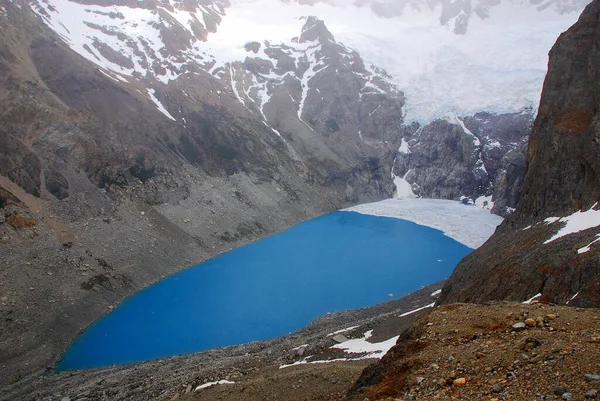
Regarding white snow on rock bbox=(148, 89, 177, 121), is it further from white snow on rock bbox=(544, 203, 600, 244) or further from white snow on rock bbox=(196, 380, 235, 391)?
white snow on rock bbox=(544, 203, 600, 244)

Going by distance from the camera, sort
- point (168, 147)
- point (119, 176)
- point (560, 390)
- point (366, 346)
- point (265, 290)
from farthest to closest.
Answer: point (168, 147)
point (119, 176)
point (265, 290)
point (366, 346)
point (560, 390)

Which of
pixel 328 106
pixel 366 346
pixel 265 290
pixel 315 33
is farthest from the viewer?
pixel 315 33

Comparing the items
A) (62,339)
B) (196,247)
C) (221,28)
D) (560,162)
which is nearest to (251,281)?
(196,247)

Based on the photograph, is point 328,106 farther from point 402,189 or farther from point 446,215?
point 446,215

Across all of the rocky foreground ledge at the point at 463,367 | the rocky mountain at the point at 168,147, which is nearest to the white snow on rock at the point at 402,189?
the rocky mountain at the point at 168,147

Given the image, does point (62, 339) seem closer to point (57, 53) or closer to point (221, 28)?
point (57, 53)

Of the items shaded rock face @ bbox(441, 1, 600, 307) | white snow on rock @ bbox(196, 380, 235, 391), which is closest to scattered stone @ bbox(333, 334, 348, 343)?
shaded rock face @ bbox(441, 1, 600, 307)

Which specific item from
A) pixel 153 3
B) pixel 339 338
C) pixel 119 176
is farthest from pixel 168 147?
pixel 339 338
